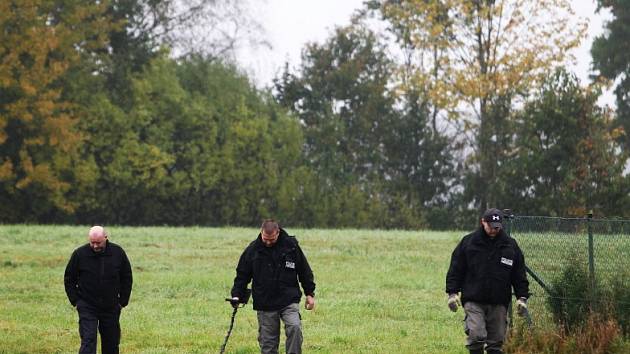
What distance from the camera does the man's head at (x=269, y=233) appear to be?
13.4 m

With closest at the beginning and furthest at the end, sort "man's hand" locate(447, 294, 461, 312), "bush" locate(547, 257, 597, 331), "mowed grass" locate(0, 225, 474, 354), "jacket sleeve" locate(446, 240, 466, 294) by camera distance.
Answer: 1. "man's hand" locate(447, 294, 461, 312)
2. "jacket sleeve" locate(446, 240, 466, 294)
3. "bush" locate(547, 257, 597, 331)
4. "mowed grass" locate(0, 225, 474, 354)

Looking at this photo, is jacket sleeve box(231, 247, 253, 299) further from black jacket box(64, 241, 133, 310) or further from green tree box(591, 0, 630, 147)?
green tree box(591, 0, 630, 147)

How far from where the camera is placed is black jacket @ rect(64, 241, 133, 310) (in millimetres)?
13914

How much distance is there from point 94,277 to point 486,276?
4693mm

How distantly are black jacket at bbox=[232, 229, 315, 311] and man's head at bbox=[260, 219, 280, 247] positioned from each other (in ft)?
0.38

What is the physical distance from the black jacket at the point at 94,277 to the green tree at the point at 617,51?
6066 cm

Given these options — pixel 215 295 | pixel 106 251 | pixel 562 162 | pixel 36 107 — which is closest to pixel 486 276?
pixel 106 251

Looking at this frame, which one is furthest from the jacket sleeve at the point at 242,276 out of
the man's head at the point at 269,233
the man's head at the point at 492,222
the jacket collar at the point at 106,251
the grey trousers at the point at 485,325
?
the man's head at the point at 492,222

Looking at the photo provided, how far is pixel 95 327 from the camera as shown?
1400 centimetres

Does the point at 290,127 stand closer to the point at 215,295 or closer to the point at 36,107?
the point at 36,107

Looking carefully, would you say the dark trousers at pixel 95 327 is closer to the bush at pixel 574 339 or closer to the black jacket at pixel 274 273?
the black jacket at pixel 274 273

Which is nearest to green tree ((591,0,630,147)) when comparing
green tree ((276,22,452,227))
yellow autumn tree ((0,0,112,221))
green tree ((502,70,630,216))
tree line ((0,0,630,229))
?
tree line ((0,0,630,229))

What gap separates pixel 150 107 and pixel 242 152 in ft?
18.8

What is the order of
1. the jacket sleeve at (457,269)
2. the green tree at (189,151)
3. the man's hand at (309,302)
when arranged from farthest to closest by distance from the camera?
1. the green tree at (189,151)
2. the jacket sleeve at (457,269)
3. the man's hand at (309,302)
